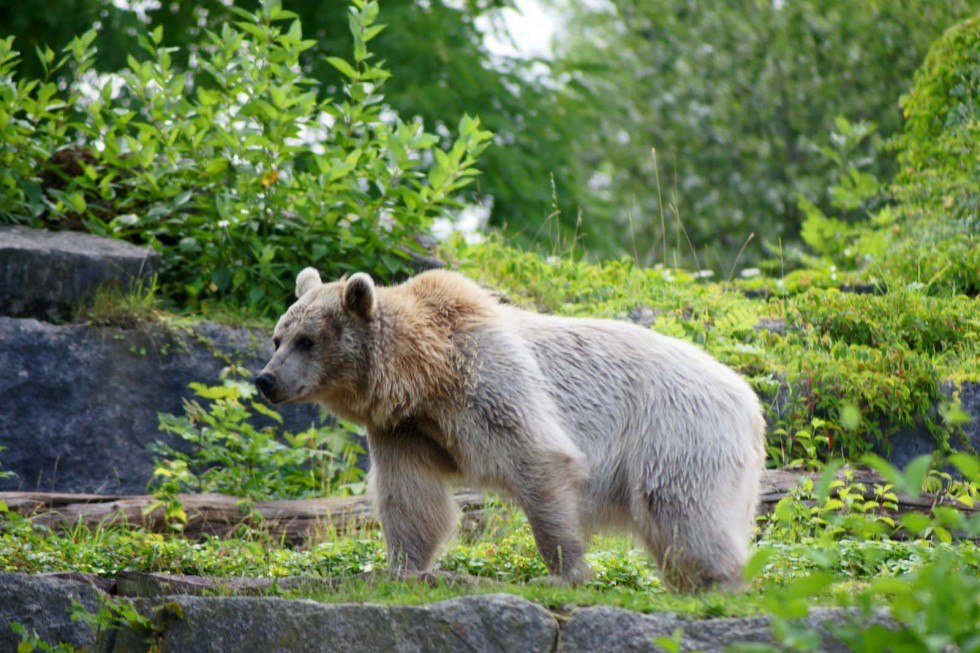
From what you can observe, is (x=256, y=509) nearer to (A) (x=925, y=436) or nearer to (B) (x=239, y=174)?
(B) (x=239, y=174)

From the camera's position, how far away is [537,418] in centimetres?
543

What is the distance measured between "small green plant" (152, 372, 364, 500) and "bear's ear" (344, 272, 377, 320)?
1.91 m

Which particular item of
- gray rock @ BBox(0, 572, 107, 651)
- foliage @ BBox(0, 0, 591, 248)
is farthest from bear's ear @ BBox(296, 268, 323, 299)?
foliage @ BBox(0, 0, 591, 248)

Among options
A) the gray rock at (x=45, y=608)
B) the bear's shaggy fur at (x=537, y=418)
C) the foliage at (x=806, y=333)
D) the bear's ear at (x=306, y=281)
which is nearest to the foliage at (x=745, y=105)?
the foliage at (x=806, y=333)

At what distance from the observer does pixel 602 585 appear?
556cm

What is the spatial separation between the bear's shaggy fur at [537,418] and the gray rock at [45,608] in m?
1.28

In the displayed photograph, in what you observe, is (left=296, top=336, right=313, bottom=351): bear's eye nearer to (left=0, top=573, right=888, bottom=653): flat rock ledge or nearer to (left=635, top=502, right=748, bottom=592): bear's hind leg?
(left=0, top=573, right=888, bottom=653): flat rock ledge

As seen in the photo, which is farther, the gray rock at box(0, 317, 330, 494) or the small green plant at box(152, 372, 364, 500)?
the gray rock at box(0, 317, 330, 494)

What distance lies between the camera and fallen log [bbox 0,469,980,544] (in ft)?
22.4

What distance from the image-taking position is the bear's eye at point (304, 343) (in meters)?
5.74

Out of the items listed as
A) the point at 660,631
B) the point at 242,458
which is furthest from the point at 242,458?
the point at 660,631

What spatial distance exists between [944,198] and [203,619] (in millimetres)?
7729

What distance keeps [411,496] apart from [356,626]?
1300 mm

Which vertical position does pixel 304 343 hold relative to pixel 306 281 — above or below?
below
